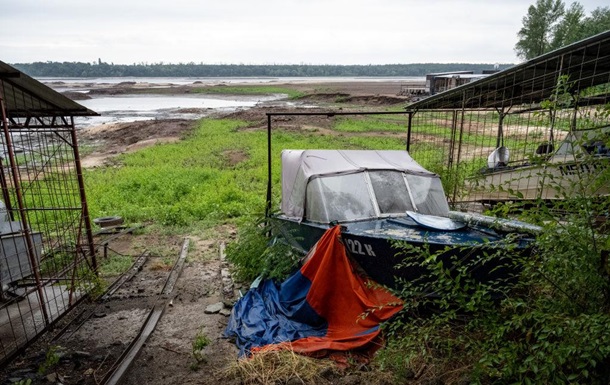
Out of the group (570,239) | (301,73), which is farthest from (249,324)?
(301,73)

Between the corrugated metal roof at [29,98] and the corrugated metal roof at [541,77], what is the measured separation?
626cm

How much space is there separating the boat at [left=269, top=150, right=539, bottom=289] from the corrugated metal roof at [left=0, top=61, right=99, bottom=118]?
3.98 m

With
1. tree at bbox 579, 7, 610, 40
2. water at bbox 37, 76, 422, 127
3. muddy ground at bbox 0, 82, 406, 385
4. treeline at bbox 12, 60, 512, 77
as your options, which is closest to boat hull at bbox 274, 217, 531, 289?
muddy ground at bbox 0, 82, 406, 385

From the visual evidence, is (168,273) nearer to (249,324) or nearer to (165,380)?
(249,324)

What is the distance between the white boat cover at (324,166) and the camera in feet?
23.4

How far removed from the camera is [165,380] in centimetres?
513

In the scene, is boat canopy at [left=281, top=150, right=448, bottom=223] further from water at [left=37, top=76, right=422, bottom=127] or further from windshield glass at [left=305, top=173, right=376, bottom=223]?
water at [left=37, top=76, right=422, bottom=127]

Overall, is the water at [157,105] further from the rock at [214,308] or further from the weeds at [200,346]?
the weeds at [200,346]

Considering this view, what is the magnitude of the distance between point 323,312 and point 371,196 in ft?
6.80

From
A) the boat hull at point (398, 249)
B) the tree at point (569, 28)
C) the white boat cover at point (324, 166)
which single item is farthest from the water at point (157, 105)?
the tree at point (569, 28)

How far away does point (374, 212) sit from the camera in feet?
21.7

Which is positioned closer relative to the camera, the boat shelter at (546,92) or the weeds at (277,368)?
the boat shelter at (546,92)

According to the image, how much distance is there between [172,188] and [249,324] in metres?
9.88

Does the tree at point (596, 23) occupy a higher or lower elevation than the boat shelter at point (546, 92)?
higher
